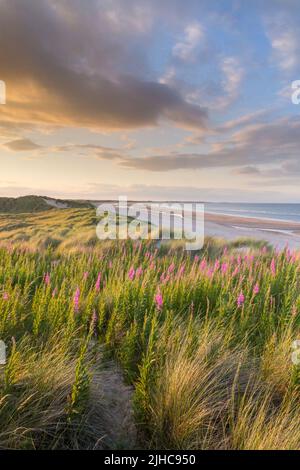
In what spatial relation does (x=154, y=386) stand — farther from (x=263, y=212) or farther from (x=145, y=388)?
(x=263, y=212)

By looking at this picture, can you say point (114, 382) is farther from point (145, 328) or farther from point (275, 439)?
point (275, 439)

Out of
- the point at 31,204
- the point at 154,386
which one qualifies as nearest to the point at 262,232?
the point at 154,386

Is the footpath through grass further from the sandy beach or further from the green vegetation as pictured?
the green vegetation

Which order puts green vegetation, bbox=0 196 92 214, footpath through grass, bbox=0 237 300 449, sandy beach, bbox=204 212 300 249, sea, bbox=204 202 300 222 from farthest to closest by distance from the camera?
green vegetation, bbox=0 196 92 214
sea, bbox=204 202 300 222
sandy beach, bbox=204 212 300 249
footpath through grass, bbox=0 237 300 449

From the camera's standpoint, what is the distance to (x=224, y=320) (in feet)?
14.1

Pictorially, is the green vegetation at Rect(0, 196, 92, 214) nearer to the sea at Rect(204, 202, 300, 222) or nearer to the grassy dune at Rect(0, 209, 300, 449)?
the sea at Rect(204, 202, 300, 222)

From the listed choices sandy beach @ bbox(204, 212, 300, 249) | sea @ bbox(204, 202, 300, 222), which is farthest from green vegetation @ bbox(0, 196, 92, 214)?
sandy beach @ bbox(204, 212, 300, 249)

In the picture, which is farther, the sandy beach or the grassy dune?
the sandy beach

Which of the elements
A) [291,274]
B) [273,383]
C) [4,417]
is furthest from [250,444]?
[291,274]

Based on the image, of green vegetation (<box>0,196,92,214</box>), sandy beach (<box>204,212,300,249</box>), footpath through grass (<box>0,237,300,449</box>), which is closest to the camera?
footpath through grass (<box>0,237,300,449</box>)

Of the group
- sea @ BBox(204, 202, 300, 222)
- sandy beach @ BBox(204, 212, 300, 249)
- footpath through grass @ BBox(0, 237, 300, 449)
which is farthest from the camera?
sea @ BBox(204, 202, 300, 222)

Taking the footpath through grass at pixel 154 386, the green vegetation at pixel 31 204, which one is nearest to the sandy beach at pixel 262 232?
the footpath through grass at pixel 154 386

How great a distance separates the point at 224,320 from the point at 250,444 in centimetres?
192

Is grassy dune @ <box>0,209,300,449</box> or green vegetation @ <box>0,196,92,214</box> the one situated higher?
green vegetation @ <box>0,196,92,214</box>
